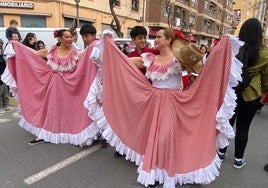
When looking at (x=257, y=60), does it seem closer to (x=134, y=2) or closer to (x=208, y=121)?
(x=208, y=121)

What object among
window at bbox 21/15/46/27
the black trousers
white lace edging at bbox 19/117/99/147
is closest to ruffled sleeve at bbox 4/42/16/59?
white lace edging at bbox 19/117/99/147

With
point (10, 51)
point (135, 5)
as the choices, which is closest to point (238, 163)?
point (10, 51)

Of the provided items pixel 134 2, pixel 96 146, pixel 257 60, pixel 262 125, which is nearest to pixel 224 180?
pixel 257 60

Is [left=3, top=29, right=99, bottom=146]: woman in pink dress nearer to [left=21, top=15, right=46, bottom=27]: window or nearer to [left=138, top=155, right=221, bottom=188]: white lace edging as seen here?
[left=138, top=155, right=221, bottom=188]: white lace edging

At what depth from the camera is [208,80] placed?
3252 millimetres

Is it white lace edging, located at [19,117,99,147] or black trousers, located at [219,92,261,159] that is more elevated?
black trousers, located at [219,92,261,159]

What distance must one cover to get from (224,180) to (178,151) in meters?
0.82

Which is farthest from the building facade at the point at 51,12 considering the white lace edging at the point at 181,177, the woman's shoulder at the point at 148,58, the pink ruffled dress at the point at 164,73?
the white lace edging at the point at 181,177

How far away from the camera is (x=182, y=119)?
3334mm

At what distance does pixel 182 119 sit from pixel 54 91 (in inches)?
83.2

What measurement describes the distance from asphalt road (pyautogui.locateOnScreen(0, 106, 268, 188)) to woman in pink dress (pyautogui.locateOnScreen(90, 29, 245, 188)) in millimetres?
308

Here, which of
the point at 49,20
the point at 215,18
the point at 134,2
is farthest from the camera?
the point at 215,18

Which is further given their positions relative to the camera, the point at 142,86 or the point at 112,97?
the point at 112,97

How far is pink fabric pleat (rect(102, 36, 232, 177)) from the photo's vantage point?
Answer: 3.20 meters
